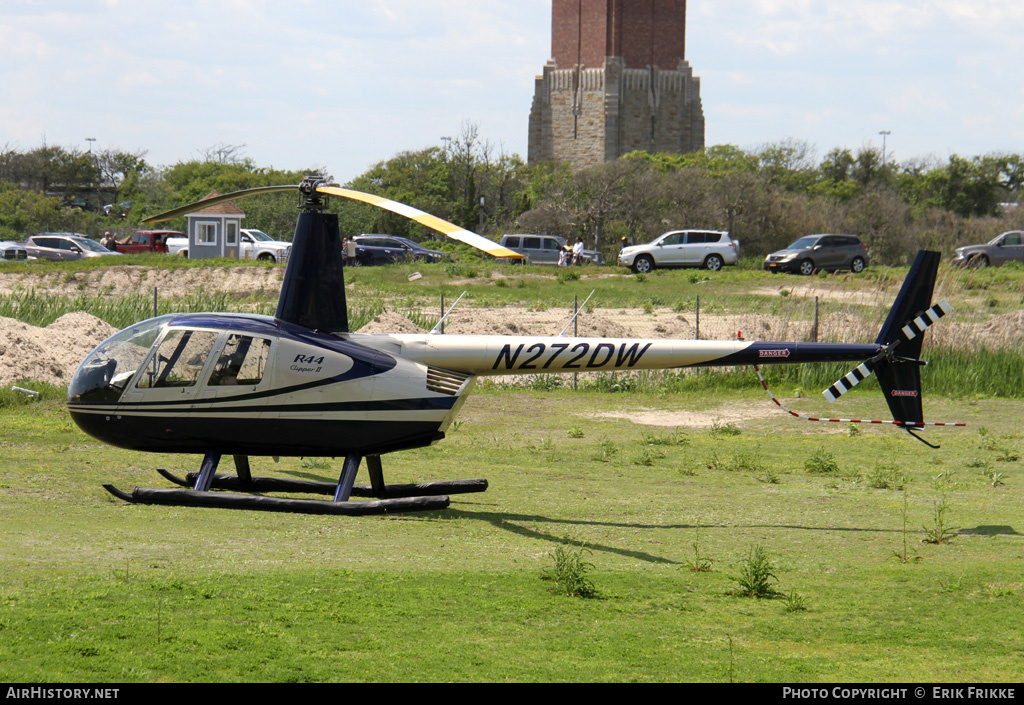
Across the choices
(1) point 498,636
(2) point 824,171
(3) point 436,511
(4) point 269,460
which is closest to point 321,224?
(3) point 436,511

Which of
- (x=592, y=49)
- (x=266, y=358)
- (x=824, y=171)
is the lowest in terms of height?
(x=266, y=358)

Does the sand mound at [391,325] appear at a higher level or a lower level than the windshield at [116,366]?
lower

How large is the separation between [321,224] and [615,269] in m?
36.7

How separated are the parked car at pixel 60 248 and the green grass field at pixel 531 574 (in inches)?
1578

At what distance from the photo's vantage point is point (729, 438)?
19.4m

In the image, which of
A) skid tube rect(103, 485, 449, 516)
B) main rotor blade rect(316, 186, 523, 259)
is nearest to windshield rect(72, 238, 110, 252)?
skid tube rect(103, 485, 449, 516)

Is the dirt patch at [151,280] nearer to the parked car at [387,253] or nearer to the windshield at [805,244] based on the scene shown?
the parked car at [387,253]

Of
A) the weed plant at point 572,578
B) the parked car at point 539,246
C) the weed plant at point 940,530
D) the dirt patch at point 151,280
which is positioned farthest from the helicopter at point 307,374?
the parked car at point 539,246

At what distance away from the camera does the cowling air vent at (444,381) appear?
1252 centimetres

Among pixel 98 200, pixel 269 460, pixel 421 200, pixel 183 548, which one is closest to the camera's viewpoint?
pixel 183 548

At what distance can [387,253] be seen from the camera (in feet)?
171

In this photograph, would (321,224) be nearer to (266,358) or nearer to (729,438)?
(266,358)
